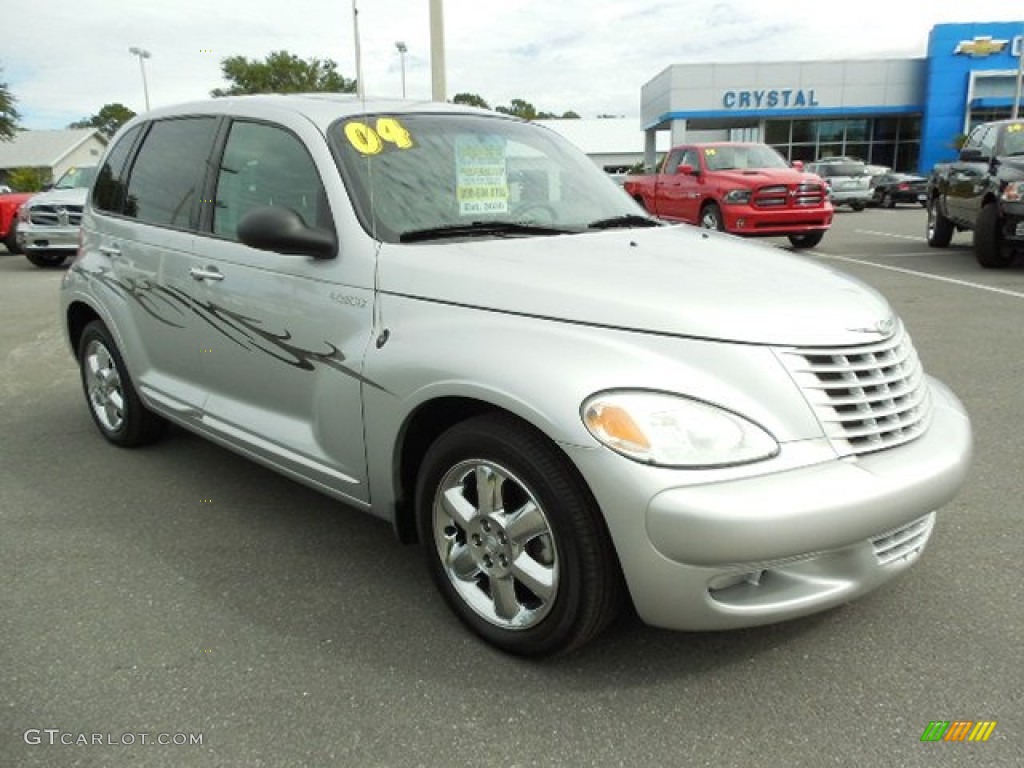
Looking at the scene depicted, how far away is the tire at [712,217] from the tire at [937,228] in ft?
10.9

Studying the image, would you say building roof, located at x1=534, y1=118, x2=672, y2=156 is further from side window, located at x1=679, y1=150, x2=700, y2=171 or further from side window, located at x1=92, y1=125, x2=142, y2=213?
side window, located at x1=92, y1=125, x2=142, y2=213

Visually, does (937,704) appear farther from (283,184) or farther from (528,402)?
(283,184)

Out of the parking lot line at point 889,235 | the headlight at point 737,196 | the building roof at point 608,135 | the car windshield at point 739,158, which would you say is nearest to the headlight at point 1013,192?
the headlight at point 737,196

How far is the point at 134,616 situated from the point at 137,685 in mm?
450

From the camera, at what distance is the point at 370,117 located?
3.42 metres

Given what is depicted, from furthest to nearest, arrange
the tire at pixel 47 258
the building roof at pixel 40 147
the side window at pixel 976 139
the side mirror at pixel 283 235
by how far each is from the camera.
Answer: the building roof at pixel 40 147, the tire at pixel 47 258, the side window at pixel 976 139, the side mirror at pixel 283 235

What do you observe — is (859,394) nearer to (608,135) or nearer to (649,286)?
(649,286)

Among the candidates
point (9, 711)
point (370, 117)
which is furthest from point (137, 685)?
point (370, 117)

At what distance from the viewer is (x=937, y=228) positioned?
43.7 feet

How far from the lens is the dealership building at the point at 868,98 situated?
3931 centimetres

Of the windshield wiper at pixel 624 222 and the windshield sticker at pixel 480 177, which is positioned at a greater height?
the windshield sticker at pixel 480 177

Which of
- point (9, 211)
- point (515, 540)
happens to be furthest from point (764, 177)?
point (9, 211)

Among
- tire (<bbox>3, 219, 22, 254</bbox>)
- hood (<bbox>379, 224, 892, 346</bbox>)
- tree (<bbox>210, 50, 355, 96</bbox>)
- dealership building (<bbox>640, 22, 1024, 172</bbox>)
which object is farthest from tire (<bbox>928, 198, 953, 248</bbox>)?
tree (<bbox>210, 50, 355, 96</bbox>)

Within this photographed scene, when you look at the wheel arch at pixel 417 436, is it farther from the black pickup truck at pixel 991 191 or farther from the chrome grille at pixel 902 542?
the black pickup truck at pixel 991 191
